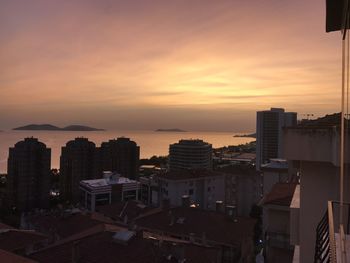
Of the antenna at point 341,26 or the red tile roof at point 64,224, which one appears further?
the red tile roof at point 64,224

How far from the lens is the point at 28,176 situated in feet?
144

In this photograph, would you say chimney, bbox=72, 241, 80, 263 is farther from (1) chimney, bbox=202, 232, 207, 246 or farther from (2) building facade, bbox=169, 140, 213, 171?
(2) building facade, bbox=169, 140, 213, 171

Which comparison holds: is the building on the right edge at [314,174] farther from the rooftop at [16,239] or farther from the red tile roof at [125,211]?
the red tile roof at [125,211]

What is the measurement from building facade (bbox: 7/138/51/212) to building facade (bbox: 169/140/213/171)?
1342 inches

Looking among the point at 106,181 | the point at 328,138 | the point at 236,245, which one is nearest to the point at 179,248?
the point at 236,245

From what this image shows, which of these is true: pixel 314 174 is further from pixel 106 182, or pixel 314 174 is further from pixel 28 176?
pixel 28 176

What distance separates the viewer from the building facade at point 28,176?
42.8m

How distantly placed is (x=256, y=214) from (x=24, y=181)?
2686 centimetres

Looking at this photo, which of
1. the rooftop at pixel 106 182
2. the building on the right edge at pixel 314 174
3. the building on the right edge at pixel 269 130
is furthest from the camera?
the building on the right edge at pixel 269 130

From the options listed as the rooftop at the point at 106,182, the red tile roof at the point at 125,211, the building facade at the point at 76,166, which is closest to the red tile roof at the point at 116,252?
the red tile roof at the point at 125,211

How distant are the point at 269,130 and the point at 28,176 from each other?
48107 millimetres

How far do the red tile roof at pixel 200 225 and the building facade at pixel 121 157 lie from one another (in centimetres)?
3516

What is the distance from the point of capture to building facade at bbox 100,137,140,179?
5619cm

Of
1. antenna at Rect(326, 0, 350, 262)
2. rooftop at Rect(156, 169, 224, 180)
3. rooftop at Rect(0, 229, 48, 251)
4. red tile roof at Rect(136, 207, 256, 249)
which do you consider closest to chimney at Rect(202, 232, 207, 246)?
red tile roof at Rect(136, 207, 256, 249)
